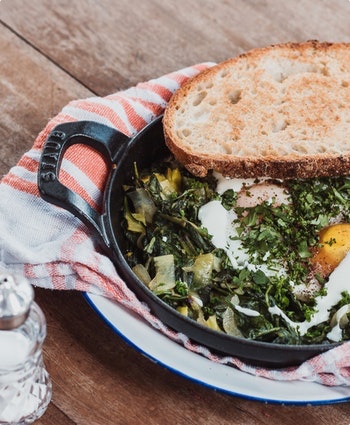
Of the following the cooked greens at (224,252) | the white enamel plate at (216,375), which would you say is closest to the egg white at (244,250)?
the cooked greens at (224,252)

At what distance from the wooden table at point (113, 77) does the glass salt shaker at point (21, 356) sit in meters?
0.10

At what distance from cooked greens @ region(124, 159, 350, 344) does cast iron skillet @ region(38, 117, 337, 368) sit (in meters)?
0.06

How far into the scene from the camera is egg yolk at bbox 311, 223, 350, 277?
265 centimetres

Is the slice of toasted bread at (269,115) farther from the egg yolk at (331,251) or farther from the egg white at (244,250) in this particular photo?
the egg yolk at (331,251)

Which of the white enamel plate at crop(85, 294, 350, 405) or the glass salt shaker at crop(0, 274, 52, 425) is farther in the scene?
the white enamel plate at crop(85, 294, 350, 405)

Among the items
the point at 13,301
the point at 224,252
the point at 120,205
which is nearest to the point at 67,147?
the point at 120,205

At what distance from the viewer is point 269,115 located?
9.76 feet

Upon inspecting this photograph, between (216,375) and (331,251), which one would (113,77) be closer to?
(331,251)

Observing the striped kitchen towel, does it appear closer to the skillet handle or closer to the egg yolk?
Result: the skillet handle

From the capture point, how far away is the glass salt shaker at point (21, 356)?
→ 6.61 feet

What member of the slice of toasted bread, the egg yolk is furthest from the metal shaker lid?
the egg yolk

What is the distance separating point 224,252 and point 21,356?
0.82 m

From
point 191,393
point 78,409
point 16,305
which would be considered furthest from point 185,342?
point 16,305

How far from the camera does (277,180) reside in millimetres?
2844
